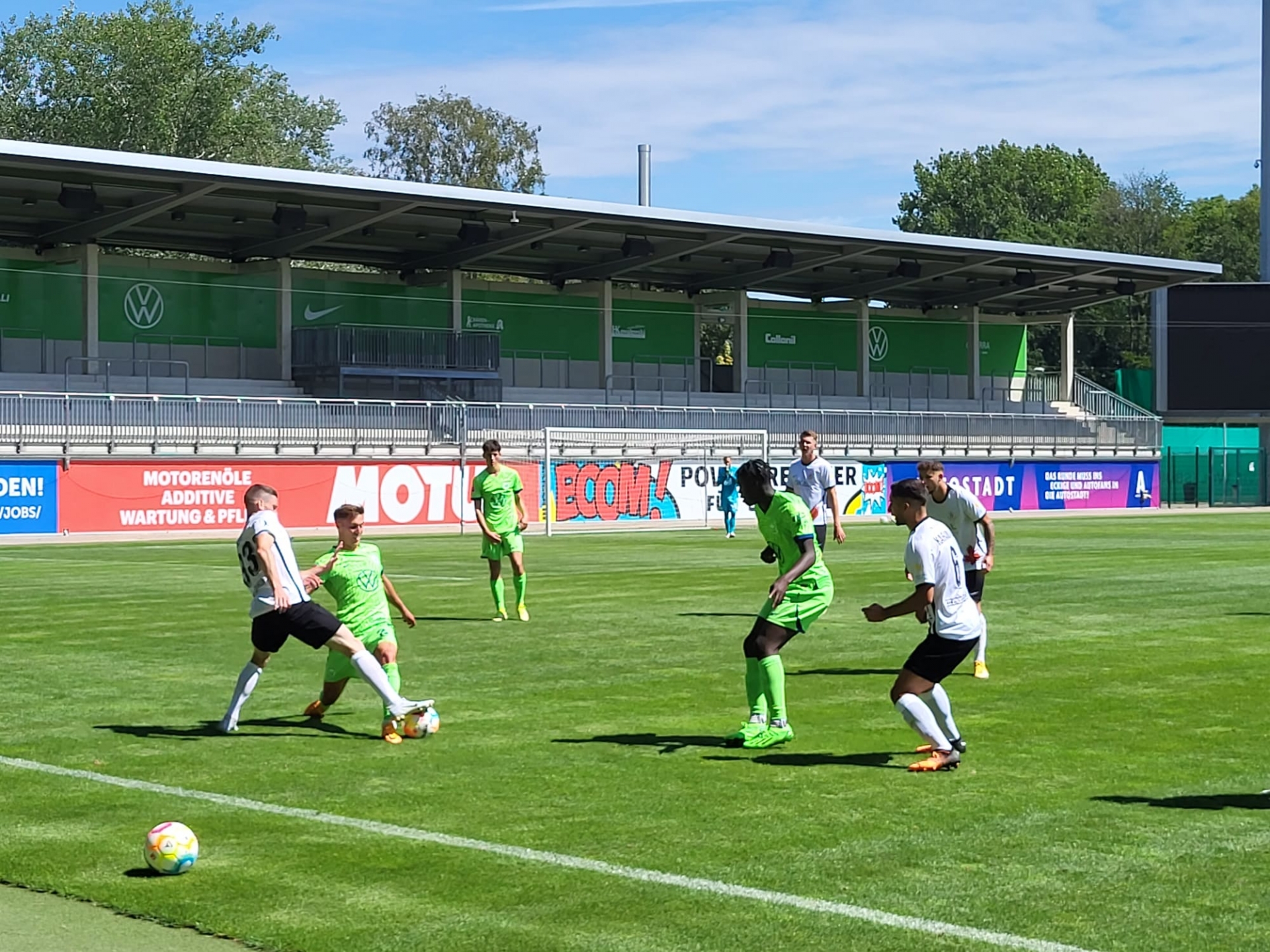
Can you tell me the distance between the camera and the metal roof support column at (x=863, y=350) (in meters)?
69.8

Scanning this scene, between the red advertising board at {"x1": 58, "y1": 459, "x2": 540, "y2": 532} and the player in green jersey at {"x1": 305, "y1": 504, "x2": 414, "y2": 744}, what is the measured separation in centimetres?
3244

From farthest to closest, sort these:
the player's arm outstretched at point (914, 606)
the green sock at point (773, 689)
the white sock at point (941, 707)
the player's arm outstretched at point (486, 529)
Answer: the player's arm outstretched at point (486, 529) < the green sock at point (773, 689) < the white sock at point (941, 707) < the player's arm outstretched at point (914, 606)

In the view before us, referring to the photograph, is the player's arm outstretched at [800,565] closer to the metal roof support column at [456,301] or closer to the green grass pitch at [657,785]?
the green grass pitch at [657,785]

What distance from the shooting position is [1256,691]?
44.4 ft

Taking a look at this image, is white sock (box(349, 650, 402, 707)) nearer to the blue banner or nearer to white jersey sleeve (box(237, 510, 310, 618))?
white jersey sleeve (box(237, 510, 310, 618))

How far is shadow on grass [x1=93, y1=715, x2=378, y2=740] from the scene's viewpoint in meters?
11.7

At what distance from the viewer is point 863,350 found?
7038 centimetres

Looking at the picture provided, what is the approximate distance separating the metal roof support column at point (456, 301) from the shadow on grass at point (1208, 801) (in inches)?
1994

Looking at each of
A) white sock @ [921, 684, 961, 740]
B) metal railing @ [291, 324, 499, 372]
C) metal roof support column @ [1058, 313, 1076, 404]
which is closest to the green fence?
metal roof support column @ [1058, 313, 1076, 404]

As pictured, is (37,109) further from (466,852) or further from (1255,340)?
(466,852)

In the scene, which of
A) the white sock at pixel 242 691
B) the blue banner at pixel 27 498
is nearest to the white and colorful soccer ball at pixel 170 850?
the white sock at pixel 242 691

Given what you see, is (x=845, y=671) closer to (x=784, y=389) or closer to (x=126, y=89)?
(x=784, y=389)

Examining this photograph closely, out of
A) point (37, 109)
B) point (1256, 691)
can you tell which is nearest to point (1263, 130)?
point (37, 109)

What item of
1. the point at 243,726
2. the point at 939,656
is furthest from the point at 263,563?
the point at 939,656
